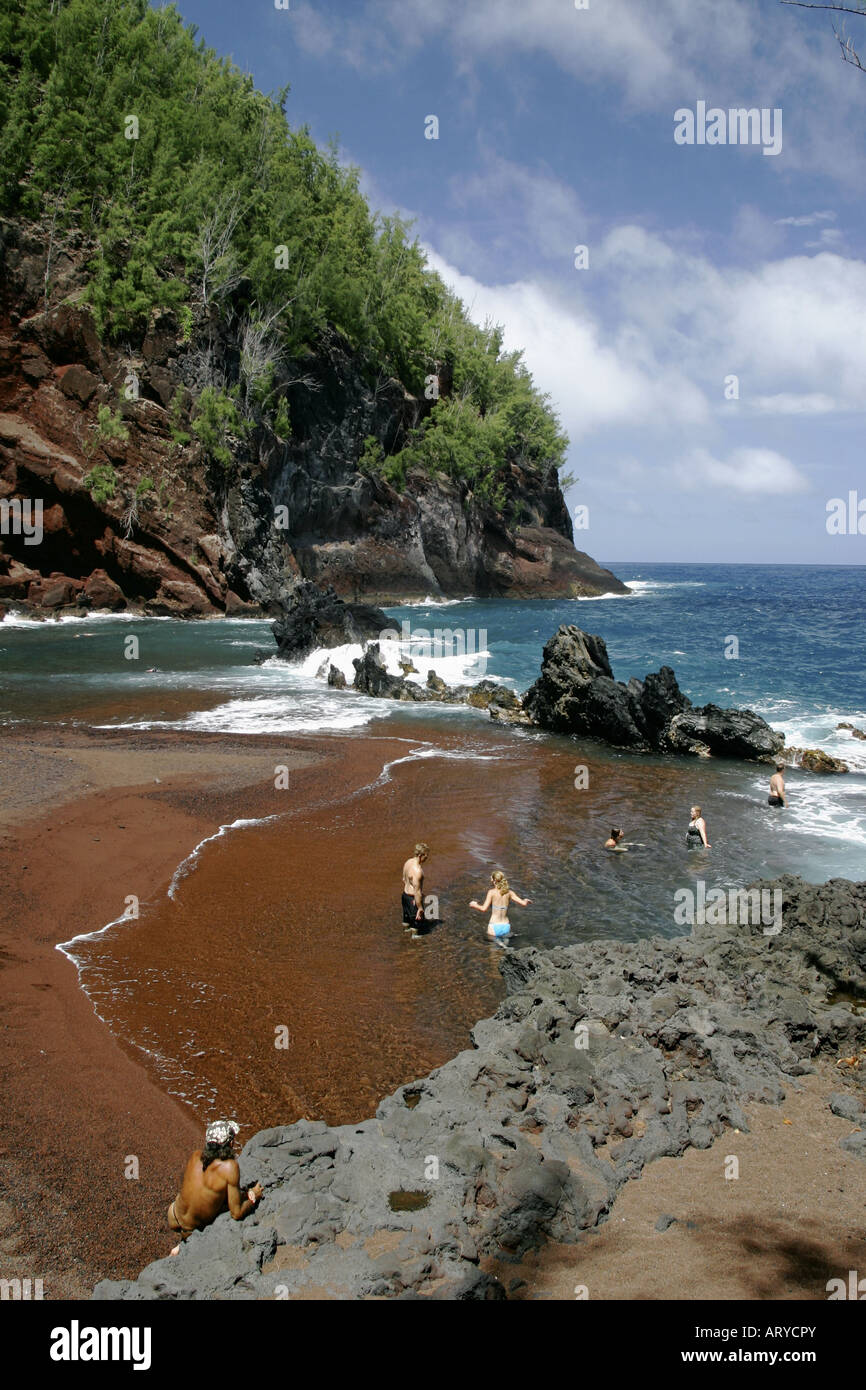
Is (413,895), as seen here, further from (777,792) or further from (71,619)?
(71,619)

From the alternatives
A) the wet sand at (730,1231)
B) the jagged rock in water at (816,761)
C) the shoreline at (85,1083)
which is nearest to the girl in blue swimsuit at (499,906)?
the wet sand at (730,1231)

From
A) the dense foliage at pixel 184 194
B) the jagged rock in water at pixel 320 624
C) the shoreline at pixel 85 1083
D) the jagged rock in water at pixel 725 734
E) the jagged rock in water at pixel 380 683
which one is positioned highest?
A: the dense foliage at pixel 184 194

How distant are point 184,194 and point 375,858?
47594 millimetres

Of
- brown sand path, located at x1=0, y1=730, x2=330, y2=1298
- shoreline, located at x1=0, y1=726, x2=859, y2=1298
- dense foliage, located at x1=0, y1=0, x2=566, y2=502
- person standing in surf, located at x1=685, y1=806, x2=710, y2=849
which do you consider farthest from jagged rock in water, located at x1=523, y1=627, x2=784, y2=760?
dense foliage, located at x1=0, y1=0, x2=566, y2=502

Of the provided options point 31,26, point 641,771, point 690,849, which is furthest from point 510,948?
point 31,26

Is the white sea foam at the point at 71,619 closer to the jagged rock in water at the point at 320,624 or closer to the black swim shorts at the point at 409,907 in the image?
the jagged rock in water at the point at 320,624

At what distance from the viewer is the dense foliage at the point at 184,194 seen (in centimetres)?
4391

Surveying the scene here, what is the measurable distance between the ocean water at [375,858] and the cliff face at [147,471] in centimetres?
1017

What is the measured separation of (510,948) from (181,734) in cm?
1291

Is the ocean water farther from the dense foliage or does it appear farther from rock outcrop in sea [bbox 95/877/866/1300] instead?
the dense foliage

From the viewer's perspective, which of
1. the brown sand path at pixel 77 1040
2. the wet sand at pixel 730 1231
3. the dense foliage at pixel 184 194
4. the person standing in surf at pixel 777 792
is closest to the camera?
the wet sand at pixel 730 1231

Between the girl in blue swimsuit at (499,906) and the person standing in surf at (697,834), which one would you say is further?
the person standing in surf at (697,834)

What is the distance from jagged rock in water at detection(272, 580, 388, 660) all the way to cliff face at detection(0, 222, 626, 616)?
10.7m
